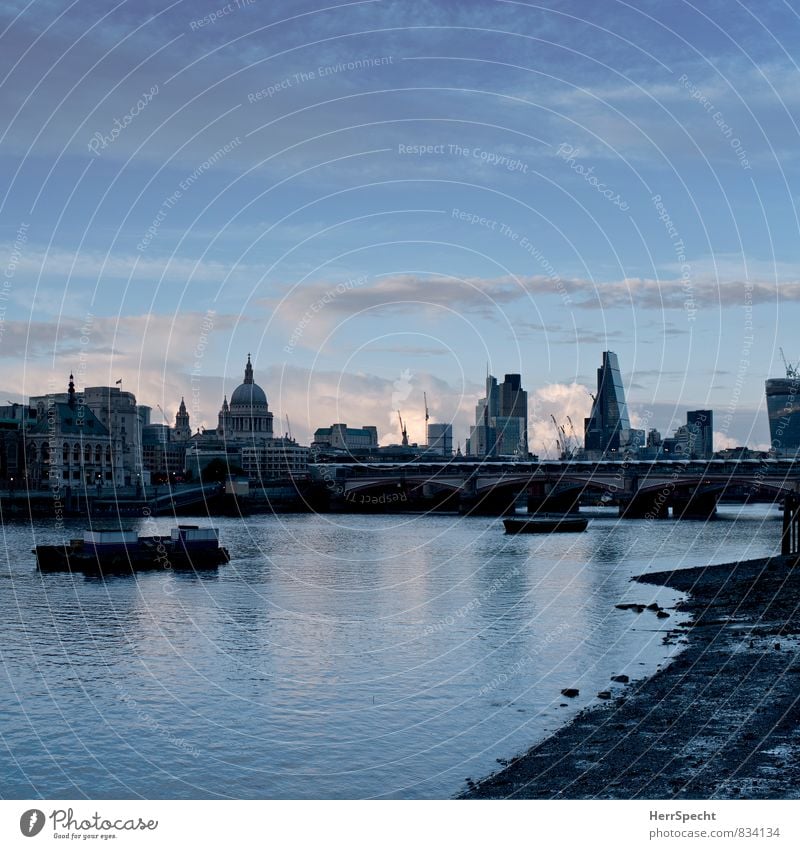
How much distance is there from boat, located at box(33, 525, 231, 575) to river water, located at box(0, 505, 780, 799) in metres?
2.07

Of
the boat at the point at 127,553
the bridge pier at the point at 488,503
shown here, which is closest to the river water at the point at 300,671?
the boat at the point at 127,553

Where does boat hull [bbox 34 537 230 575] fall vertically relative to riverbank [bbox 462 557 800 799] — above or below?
above

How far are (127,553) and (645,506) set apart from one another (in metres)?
99.0

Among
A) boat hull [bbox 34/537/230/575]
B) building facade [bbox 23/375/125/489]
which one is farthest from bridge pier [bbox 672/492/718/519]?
boat hull [bbox 34/537/230/575]

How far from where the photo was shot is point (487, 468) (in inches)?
6668

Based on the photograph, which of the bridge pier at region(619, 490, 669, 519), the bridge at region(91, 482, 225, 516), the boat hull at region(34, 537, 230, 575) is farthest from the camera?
the bridge pier at region(619, 490, 669, 519)

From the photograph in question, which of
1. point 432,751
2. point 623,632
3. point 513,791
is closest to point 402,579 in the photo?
point 623,632

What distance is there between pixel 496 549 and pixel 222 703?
63.0 meters

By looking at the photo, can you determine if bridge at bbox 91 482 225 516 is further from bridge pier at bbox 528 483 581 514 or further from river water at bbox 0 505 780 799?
river water at bbox 0 505 780 799

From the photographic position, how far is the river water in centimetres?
2667

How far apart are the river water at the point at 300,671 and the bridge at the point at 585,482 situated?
73.1 metres

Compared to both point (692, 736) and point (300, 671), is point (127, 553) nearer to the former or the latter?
point (300, 671)

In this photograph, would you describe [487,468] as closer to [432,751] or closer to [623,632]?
[623,632]

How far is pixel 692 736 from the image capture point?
89.3 ft
